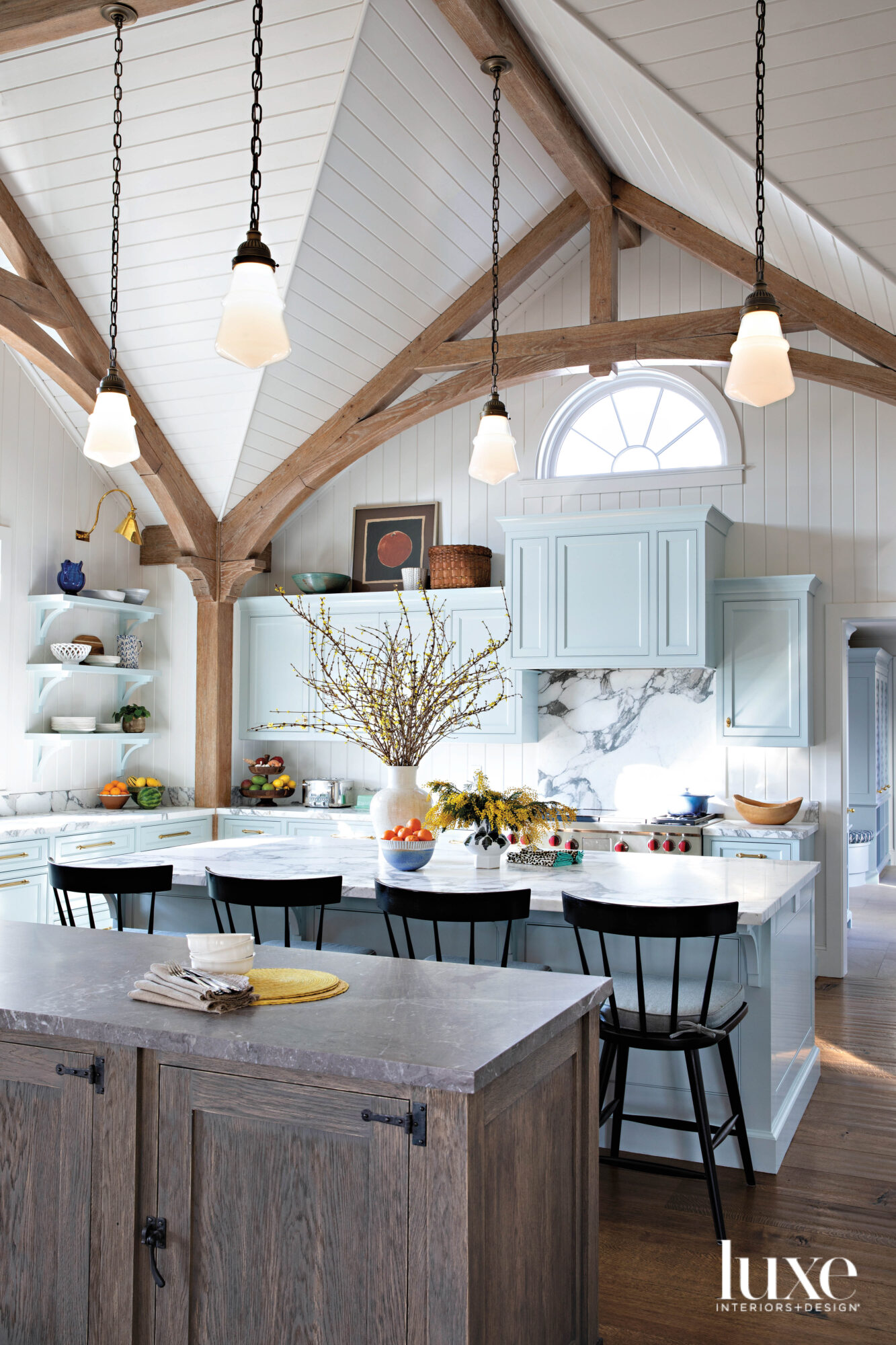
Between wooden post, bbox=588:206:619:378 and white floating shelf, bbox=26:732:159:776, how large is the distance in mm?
3455

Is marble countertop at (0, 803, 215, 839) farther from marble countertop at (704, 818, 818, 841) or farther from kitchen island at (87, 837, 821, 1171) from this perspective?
marble countertop at (704, 818, 818, 841)

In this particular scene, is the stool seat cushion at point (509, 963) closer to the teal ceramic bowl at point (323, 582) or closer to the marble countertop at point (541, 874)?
the marble countertop at point (541, 874)

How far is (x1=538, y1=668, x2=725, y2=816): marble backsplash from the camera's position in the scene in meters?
6.14

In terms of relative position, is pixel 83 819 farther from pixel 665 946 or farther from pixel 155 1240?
pixel 155 1240

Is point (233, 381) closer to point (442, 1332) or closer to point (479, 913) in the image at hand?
point (479, 913)

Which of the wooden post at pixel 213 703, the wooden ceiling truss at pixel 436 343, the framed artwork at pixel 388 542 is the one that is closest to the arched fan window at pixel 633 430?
the wooden ceiling truss at pixel 436 343

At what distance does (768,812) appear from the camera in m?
5.56

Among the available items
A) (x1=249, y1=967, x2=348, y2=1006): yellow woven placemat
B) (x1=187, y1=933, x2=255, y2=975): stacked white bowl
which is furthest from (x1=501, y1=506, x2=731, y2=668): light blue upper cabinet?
(x1=187, y1=933, x2=255, y2=975): stacked white bowl

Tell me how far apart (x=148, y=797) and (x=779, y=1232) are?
4.71 meters

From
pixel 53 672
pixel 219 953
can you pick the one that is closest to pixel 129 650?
pixel 53 672

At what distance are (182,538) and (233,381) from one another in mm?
1148

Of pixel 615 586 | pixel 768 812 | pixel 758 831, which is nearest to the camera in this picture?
pixel 758 831

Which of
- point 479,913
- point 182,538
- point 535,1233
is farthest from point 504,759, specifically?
point 535,1233

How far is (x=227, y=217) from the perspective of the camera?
5051mm
